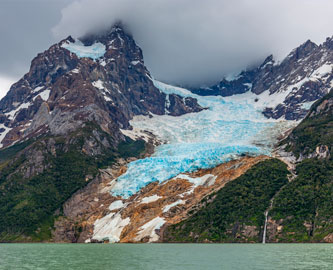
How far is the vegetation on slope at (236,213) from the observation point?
148250 millimetres

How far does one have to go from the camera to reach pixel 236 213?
156 m

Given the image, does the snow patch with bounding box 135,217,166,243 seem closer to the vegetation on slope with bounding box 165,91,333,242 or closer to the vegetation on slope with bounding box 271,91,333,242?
the vegetation on slope with bounding box 165,91,333,242

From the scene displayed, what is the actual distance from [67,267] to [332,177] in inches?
4416

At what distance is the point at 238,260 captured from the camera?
77500 millimetres

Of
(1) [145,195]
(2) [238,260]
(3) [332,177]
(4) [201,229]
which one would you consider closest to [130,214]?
(1) [145,195]

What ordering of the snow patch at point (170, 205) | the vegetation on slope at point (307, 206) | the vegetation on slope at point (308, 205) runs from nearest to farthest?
the vegetation on slope at point (307, 206) → the vegetation on slope at point (308, 205) → the snow patch at point (170, 205)

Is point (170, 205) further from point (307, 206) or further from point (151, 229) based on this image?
point (307, 206)

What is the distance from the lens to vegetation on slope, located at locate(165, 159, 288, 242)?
486 feet

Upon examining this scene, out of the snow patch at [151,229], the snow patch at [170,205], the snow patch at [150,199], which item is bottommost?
the snow patch at [151,229]

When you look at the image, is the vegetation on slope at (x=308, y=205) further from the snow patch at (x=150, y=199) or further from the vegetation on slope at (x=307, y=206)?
the snow patch at (x=150, y=199)

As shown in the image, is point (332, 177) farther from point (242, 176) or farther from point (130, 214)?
point (130, 214)

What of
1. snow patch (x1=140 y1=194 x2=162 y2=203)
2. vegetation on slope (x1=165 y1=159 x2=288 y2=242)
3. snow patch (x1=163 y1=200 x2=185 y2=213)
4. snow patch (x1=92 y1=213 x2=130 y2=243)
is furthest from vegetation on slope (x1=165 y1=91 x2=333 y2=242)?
snow patch (x1=140 y1=194 x2=162 y2=203)

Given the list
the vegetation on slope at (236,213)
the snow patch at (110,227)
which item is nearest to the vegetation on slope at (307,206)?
the vegetation on slope at (236,213)

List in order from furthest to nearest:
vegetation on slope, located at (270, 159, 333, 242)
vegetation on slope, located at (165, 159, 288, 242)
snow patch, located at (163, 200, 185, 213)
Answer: snow patch, located at (163, 200, 185, 213)
vegetation on slope, located at (165, 159, 288, 242)
vegetation on slope, located at (270, 159, 333, 242)
